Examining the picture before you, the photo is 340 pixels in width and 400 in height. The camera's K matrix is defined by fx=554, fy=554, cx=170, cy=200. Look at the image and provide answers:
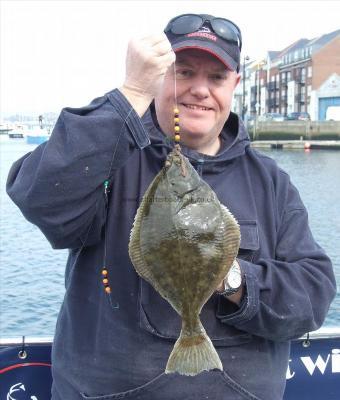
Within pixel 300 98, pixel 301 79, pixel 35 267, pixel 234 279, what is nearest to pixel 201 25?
pixel 234 279

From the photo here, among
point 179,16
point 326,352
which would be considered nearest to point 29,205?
point 179,16

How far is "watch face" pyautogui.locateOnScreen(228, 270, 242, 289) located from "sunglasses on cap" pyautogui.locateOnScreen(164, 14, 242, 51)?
1209 millimetres

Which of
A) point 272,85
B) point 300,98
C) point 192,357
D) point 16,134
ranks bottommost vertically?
point 16,134

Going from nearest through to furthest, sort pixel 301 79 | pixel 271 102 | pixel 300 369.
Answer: pixel 300 369 < pixel 301 79 < pixel 271 102

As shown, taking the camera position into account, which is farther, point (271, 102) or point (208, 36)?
point (271, 102)

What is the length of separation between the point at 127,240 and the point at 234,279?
554 mm

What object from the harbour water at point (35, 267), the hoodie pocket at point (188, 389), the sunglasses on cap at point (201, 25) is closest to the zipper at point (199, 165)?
the sunglasses on cap at point (201, 25)

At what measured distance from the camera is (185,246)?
95.1 inches

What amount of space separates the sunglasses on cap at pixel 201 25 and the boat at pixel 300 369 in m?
2.23

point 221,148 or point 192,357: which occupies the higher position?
point 221,148

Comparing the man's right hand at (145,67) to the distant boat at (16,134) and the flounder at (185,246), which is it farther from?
the distant boat at (16,134)

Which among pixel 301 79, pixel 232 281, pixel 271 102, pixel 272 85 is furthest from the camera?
pixel 271 102

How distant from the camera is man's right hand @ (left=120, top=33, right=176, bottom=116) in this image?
2379 millimetres

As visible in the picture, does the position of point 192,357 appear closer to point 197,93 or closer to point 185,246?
point 185,246
